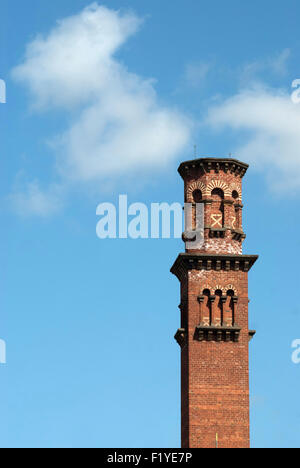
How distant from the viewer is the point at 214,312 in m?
71.1

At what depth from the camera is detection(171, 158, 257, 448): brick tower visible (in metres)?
68.7

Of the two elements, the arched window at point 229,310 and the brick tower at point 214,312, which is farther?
the arched window at point 229,310

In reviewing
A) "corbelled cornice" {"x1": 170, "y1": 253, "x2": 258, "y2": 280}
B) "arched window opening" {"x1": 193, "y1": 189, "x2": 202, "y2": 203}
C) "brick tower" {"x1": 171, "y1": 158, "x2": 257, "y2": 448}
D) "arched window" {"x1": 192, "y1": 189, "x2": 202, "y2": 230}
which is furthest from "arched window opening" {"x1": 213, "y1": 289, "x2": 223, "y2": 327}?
"arched window opening" {"x1": 193, "y1": 189, "x2": 202, "y2": 203}

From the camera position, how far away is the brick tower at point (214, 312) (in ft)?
225

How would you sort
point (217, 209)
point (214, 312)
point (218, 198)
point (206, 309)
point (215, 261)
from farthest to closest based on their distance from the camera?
point (218, 198) < point (217, 209) < point (215, 261) < point (206, 309) < point (214, 312)

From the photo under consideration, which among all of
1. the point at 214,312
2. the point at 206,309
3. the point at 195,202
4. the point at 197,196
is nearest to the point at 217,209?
the point at 195,202

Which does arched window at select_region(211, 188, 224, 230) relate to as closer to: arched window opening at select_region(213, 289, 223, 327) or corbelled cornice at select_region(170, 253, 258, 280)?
corbelled cornice at select_region(170, 253, 258, 280)

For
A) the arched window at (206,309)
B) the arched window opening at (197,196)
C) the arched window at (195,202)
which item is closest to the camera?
the arched window at (206,309)

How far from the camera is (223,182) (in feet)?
241

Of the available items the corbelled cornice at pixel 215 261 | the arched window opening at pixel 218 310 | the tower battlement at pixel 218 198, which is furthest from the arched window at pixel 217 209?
the arched window opening at pixel 218 310

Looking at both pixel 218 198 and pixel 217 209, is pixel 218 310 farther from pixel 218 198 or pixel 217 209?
pixel 218 198

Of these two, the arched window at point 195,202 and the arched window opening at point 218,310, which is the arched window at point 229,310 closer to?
the arched window opening at point 218,310
